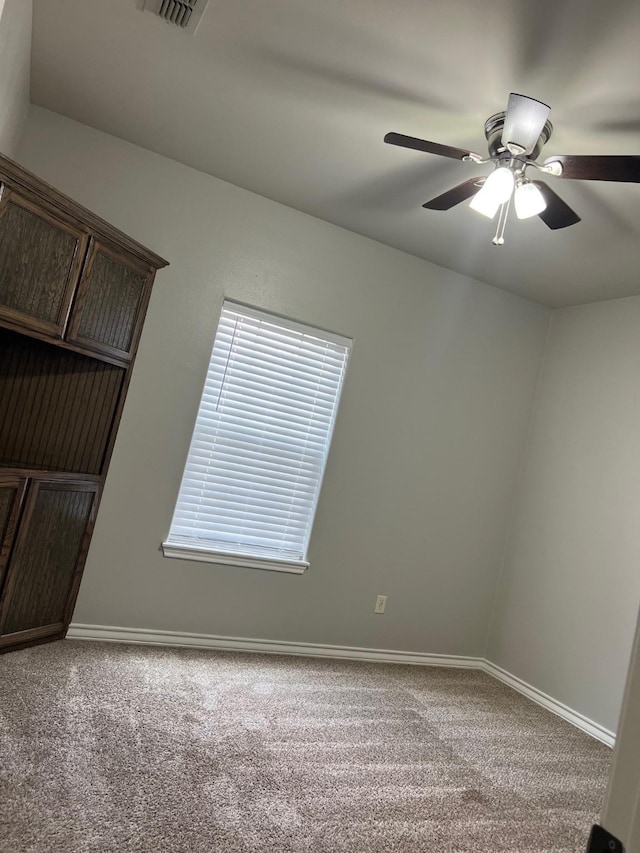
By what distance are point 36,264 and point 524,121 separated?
2.11 m

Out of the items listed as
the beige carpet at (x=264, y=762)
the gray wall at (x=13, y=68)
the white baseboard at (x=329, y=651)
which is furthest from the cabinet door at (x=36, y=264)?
the white baseboard at (x=329, y=651)

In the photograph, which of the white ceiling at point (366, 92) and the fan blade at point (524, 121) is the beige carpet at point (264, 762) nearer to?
the fan blade at point (524, 121)

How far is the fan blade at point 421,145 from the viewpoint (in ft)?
7.90

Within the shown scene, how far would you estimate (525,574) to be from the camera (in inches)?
185

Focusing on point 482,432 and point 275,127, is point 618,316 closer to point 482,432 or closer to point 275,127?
point 482,432

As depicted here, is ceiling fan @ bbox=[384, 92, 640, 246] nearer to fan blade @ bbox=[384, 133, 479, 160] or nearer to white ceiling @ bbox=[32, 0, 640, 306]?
fan blade @ bbox=[384, 133, 479, 160]

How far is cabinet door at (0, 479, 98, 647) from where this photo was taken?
318cm

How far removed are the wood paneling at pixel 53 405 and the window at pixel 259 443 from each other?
0.60 m

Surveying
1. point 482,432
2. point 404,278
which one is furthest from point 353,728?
point 404,278

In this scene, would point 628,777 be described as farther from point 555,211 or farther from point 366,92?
point 366,92

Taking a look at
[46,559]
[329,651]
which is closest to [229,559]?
[329,651]

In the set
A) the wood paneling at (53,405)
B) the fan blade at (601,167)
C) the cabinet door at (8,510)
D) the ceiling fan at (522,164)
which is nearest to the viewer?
the fan blade at (601,167)

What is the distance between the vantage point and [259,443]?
164 inches

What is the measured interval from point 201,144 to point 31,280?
121 cm
